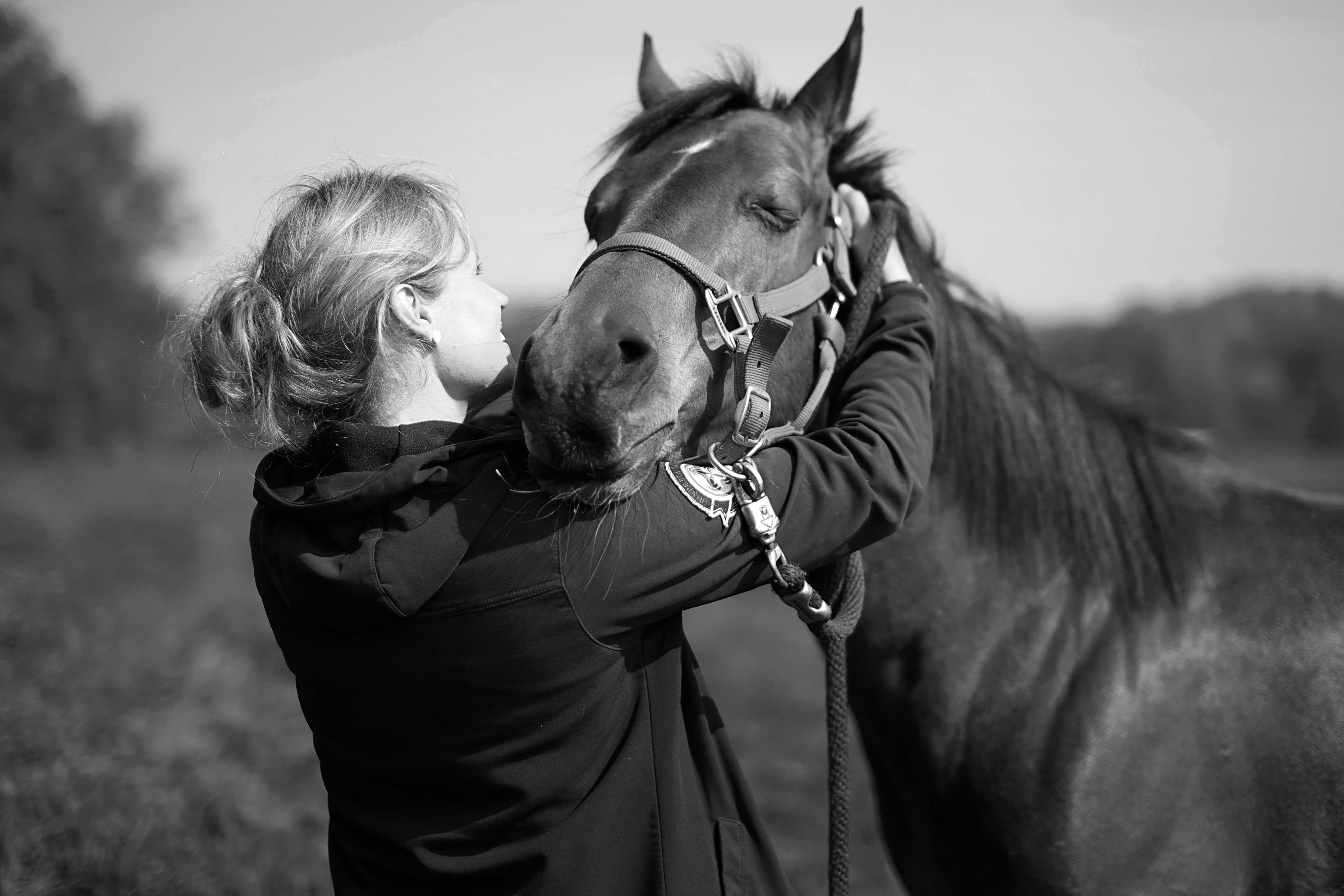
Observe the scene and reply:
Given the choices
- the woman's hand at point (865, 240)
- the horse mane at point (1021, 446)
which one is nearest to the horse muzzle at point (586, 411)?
the woman's hand at point (865, 240)

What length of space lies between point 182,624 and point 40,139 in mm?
18969

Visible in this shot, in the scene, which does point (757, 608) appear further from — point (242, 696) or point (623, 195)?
point (623, 195)

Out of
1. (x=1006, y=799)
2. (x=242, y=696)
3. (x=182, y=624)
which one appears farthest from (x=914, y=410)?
(x=182, y=624)

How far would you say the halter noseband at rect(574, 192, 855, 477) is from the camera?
76.4 inches

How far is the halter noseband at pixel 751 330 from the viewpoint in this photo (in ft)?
6.36

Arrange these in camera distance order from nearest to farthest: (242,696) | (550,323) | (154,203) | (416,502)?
1. (416,502)
2. (550,323)
3. (242,696)
4. (154,203)

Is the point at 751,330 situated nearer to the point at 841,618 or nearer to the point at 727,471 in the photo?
the point at 727,471

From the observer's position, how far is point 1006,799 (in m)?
2.09

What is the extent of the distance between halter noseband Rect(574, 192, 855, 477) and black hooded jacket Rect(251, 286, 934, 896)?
226 millimetres

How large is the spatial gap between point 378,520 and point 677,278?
816 millimetres

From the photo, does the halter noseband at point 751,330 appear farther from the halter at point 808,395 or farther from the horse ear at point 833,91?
the horse ear at point 833,91

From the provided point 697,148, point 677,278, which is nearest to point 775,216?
point 697,148

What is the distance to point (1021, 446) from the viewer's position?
7.76 feet

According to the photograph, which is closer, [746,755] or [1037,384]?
[1037,384]
